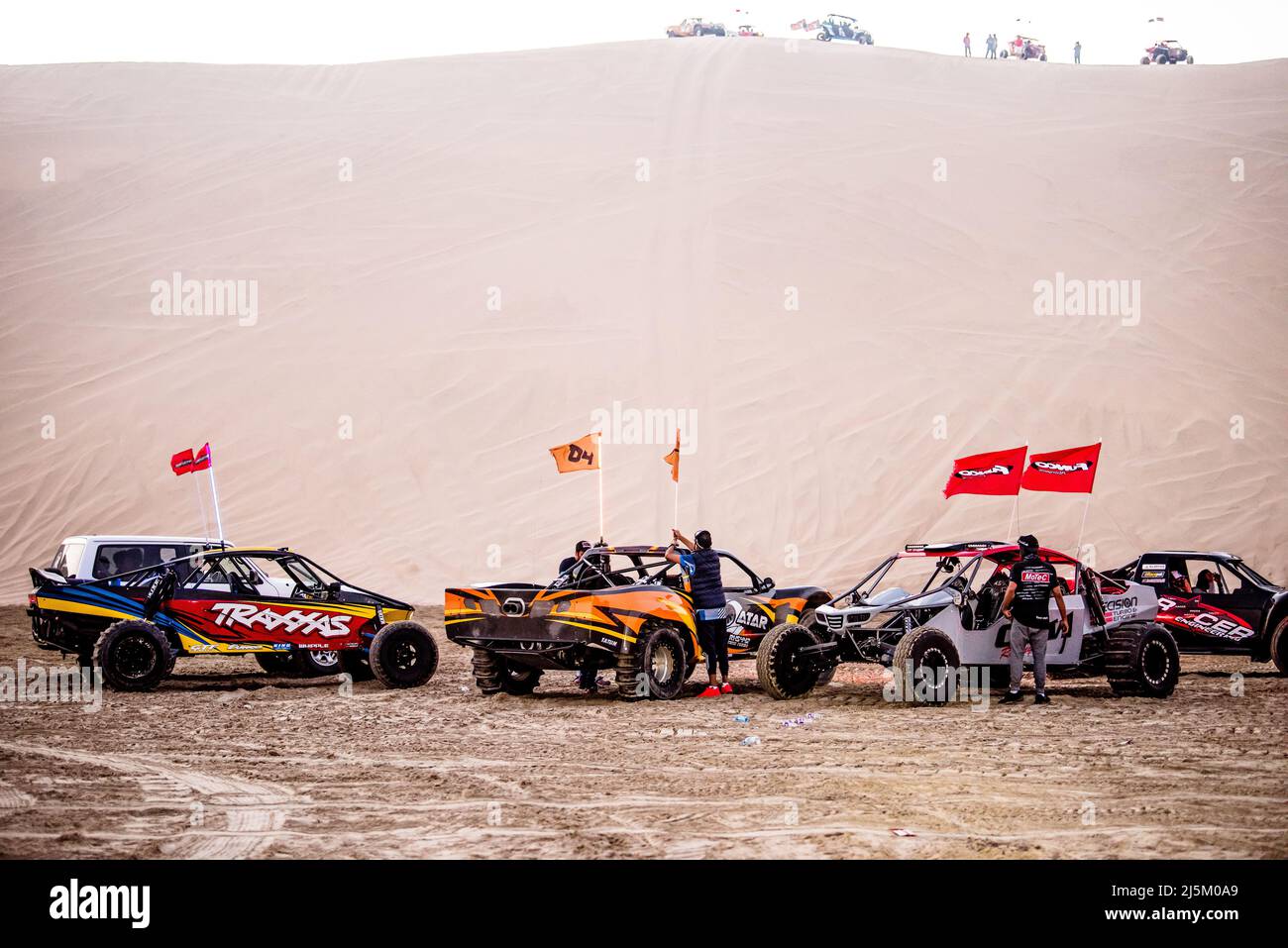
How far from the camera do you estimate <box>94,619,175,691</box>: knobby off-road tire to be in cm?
1308

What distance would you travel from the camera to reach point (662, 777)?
27.0ft

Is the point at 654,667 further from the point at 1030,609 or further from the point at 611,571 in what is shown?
the point at 1030,609

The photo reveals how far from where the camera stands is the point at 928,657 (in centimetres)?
1154

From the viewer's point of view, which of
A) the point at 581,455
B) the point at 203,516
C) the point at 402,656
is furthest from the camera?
the point at 203,516

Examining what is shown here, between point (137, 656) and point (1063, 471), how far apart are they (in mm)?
10019

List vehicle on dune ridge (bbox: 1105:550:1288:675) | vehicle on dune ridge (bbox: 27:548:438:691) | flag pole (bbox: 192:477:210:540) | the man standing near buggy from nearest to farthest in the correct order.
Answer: the man standing near buggy, vehicle on dune ridge (bbox: 27:548:438:691), vehicle on dune ridge (bbox: 1105:550:1288:675), flag pole (bbox: 192:477:210:540)

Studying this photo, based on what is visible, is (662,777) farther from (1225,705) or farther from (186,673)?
(186,673)

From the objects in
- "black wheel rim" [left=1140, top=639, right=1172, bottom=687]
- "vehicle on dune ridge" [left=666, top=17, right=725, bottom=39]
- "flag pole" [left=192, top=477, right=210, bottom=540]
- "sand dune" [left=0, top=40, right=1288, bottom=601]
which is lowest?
"black wheel rim" [left=1140, top=639, right=1172, bottom=687]

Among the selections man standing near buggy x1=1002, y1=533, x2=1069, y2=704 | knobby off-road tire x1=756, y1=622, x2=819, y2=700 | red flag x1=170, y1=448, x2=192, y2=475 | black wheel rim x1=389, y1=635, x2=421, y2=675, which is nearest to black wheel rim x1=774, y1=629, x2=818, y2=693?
knobby off-road tire x1=756, y1=622, x2=819, y2=700

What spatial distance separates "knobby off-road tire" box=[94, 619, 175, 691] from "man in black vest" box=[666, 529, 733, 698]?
5.30 metres
